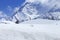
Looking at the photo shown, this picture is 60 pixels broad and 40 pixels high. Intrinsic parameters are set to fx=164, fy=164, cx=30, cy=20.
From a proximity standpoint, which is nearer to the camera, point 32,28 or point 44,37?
point 44,37

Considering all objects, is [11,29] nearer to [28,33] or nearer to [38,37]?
[28,33]

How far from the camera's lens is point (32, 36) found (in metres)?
3.62

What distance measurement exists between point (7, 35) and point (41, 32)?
0.77 m

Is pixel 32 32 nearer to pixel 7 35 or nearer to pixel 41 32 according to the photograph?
pixel 41 32

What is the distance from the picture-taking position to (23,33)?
3.69 m

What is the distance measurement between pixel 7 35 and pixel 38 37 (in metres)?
0.68

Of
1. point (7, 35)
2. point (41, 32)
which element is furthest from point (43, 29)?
point (7, 35)

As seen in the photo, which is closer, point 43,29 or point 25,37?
point 25,37

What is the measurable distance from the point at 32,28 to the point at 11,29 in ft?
1.71

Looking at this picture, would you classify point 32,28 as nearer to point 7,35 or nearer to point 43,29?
point 43,29

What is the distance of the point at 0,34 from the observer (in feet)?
11.9

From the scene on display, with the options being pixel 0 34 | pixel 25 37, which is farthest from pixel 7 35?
pixel 25 37

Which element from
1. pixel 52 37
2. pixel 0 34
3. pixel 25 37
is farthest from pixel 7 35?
pixel 52 37

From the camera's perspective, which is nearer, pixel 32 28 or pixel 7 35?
pixel 7 35
